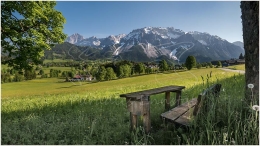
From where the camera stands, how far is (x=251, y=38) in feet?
12.5

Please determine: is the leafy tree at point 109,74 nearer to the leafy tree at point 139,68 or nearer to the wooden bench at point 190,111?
the leafy tree at point 139,68

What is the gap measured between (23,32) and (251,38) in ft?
37.9

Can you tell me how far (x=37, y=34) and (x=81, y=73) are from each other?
21.3 feet

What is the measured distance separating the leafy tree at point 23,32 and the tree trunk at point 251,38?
1030cm

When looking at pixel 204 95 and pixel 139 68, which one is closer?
pixel 204 95

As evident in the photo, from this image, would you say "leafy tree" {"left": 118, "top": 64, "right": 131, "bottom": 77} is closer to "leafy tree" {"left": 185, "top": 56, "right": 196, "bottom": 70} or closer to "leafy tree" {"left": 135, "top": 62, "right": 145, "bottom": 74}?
"leafy tree" {"left": 135, "top": 62, "right": 145, "bottom": 74}

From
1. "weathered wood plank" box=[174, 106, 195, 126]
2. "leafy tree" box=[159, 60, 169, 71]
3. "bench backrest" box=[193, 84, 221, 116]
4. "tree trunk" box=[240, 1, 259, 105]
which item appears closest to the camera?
"bench backrest" box=[193, 84, 221, 116]

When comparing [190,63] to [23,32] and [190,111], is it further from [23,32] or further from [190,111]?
[23,32]

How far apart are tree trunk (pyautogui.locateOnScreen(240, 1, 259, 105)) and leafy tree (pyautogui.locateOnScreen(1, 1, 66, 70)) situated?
10.3 metres

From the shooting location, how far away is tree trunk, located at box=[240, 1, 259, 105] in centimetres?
376

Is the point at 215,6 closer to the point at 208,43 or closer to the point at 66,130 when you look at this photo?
the point at 66,130

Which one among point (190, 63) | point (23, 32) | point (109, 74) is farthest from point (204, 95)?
point (109, 74)

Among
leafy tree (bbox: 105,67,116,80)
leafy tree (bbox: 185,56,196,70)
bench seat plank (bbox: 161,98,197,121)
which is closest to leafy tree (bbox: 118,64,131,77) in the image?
leafy tree (bbox: 105,67,116,80)

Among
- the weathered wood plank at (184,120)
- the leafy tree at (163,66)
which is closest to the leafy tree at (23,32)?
the leafy tree at (163,66)
